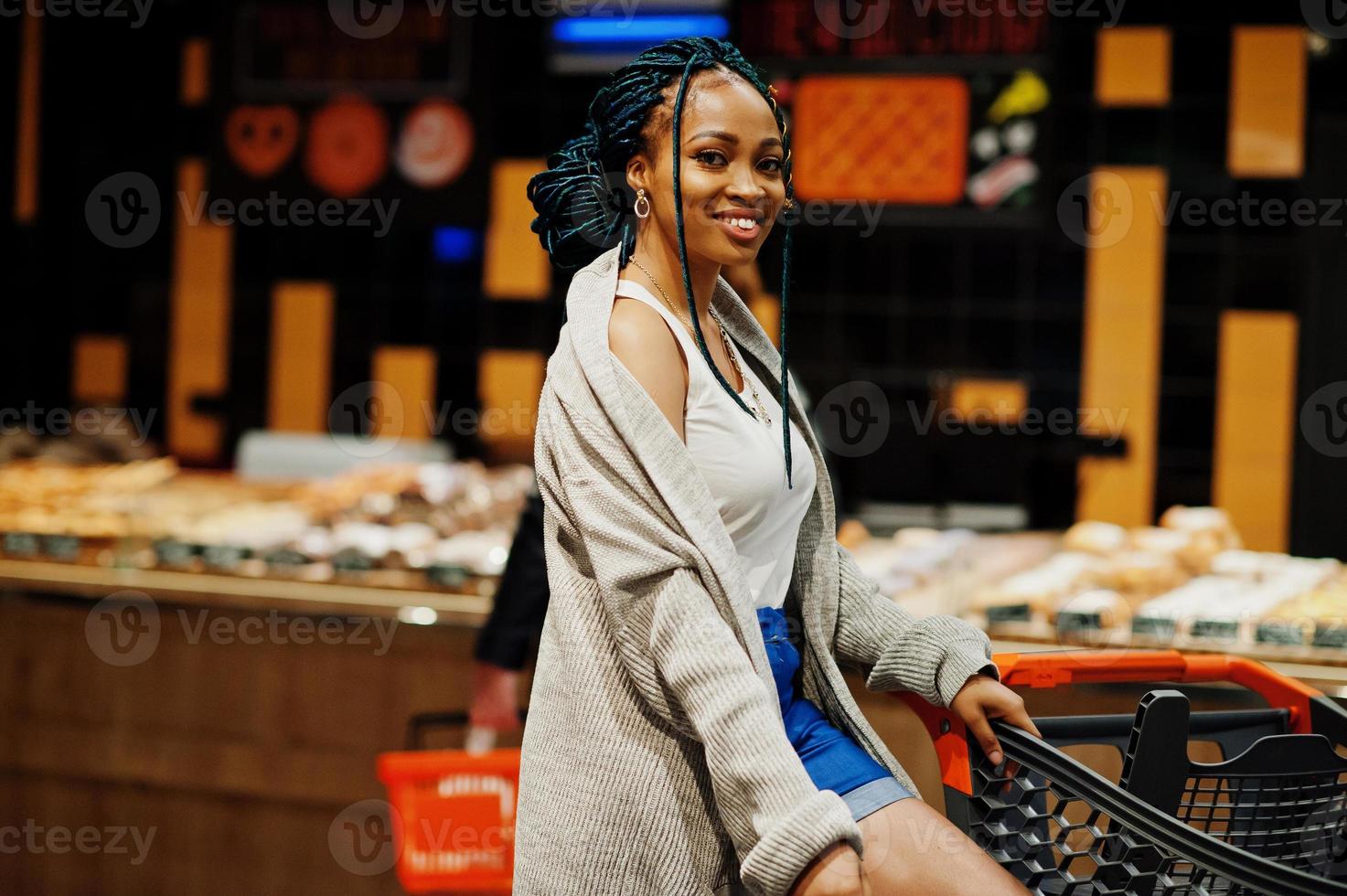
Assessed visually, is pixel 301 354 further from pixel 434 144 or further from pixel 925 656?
pixel 925 656

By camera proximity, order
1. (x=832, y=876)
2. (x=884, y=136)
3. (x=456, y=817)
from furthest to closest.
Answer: (x=884, y=136)
(x=456, y=817)
(x=832, y=876)

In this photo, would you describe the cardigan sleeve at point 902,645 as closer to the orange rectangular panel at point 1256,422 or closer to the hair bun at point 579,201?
the hair bun at point 579,201

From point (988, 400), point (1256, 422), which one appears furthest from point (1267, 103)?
point (988, 400)

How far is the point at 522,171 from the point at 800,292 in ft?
5.14

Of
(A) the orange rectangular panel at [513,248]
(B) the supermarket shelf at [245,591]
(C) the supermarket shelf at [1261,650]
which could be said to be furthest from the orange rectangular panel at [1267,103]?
(B) the supermarket shelf at [245,591]

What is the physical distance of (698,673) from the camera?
1.28 meters

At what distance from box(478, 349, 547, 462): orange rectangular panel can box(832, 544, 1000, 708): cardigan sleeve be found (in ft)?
18.1

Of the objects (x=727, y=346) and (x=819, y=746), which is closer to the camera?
(x=819, y=746)

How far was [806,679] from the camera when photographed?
157 cm

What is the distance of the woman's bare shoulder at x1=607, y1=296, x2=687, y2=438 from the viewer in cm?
137

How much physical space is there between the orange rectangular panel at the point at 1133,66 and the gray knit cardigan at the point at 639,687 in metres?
5.81

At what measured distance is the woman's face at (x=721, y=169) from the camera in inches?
56.1

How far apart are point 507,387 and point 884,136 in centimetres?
302

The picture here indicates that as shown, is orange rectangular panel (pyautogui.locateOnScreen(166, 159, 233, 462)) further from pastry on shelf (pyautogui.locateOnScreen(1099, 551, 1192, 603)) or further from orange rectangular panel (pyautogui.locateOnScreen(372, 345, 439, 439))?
pastry on shelf (pyautogui.locateOnScreen(1099, 551, 1192, 603))
